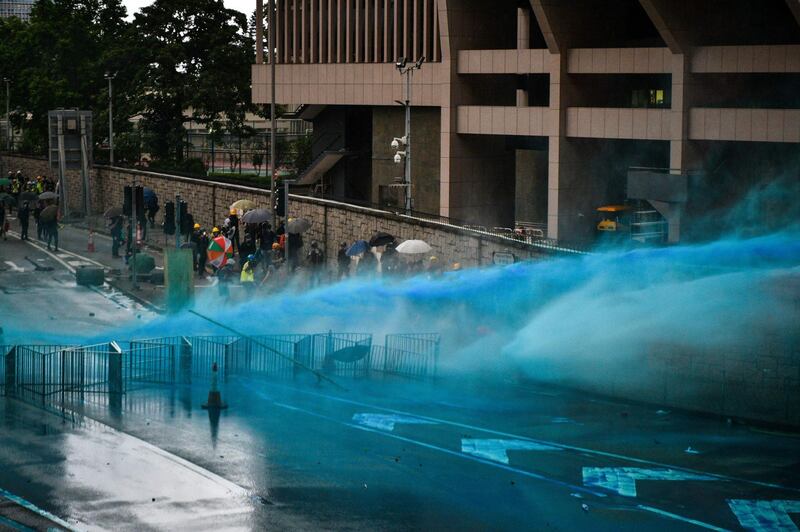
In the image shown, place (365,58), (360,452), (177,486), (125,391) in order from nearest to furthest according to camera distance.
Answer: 1. (177,486)
2. (360,452)
3. (125,391)
4. (365,58)

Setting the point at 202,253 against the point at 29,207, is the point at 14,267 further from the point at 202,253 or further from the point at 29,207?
the point at 29,207

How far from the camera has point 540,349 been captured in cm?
2973

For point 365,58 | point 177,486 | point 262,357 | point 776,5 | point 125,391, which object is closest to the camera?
point 177,486

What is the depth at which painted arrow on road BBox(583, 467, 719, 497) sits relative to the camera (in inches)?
830

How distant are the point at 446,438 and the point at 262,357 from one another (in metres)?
7.60

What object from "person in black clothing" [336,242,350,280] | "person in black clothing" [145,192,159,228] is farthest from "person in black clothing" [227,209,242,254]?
"person in black clothing" [145,192,159,228]

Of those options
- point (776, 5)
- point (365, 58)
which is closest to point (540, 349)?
point (776, 5)

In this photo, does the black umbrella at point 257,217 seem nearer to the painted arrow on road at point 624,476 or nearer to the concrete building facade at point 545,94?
the concrete building facade at point 545,94

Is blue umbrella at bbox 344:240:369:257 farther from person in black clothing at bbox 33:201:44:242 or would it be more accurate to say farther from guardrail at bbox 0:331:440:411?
person in black clothing at bbox 33:201:44:242

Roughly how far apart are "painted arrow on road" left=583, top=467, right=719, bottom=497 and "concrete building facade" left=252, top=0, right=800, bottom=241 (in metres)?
24.7

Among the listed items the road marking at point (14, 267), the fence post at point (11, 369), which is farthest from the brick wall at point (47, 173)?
the fence post at point (11, 369)

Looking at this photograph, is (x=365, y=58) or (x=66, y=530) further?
(x=365, y=58)

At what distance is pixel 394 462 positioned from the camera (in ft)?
73.9

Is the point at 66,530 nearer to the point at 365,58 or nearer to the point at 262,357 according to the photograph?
the point at 262,357
